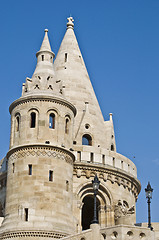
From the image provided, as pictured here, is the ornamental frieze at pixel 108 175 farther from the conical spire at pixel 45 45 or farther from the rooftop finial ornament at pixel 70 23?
the rooftop finial ornament at pixel 70 23

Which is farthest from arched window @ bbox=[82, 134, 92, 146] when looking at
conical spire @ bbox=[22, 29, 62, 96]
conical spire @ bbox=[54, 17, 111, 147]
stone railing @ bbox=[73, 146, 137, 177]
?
conical spire @ bbox=[22, 29, 62, 96]

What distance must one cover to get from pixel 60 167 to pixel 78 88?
10.3 m

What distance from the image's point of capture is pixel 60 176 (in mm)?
32250

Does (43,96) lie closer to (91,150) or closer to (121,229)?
(91,150)

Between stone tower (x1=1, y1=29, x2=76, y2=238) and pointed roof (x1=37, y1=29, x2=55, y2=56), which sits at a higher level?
pointed roof (x1=37, y1=29, x2=55, y2=56)

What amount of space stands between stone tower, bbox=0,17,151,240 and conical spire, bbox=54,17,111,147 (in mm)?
76

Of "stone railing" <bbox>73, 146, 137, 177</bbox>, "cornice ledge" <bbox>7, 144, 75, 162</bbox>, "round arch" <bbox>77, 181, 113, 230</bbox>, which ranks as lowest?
Result: "round arch" <bbox>77, 181, 113, 230</bbox>

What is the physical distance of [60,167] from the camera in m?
32.5

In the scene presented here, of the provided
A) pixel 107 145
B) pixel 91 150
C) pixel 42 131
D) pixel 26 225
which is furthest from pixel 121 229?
pixel 107 145

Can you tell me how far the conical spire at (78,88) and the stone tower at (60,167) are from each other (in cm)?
8

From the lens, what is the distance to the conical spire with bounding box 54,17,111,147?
3956cm

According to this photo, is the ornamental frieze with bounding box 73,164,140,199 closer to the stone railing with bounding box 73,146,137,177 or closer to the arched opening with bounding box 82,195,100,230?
the stone railing with bounding box 73,146,137,177

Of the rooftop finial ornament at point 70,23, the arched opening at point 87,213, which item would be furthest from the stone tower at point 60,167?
the rooftop finial ornament at point 70,23

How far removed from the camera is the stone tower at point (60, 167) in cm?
3095
